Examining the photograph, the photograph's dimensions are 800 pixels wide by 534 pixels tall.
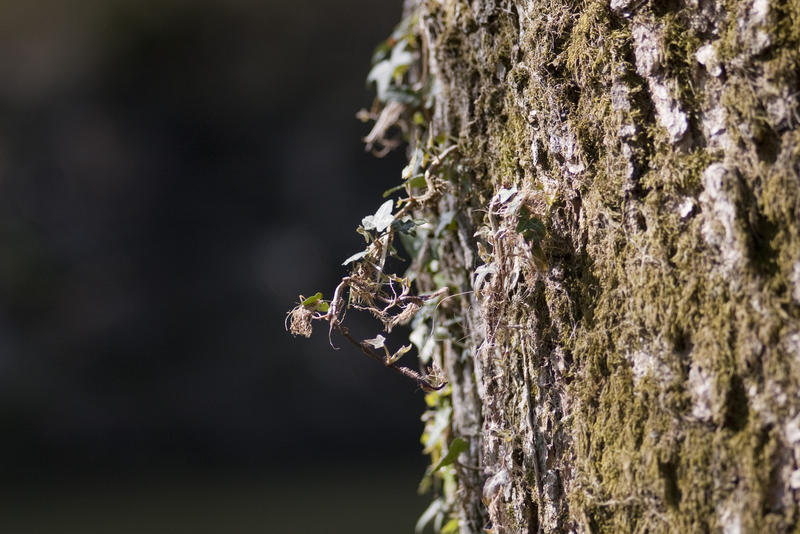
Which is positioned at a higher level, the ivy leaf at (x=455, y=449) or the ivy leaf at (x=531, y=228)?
the ivy leaf at (x=531, y=228)

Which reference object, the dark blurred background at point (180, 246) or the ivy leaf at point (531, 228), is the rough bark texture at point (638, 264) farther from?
the dark blurred background at point (180, 246)

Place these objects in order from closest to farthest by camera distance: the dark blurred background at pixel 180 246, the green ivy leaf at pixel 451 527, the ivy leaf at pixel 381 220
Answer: the ivy leaf at pixel 381 220, the green ivy leaf at pixel 451 527, the dark blurred background at pixel 180 246

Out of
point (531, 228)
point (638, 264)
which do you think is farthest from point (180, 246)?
point (638, 264)

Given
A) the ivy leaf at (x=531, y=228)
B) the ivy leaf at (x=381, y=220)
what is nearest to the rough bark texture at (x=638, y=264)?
the ivy leaf at (x=531, y=228)

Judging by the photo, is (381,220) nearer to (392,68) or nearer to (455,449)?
(455,449)

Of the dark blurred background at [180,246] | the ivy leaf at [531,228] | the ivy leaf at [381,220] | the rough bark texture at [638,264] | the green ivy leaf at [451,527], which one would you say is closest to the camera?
the rough bark texture at [638,264]

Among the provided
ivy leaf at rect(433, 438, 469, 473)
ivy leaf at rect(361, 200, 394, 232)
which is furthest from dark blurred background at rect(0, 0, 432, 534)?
ivy leaf at rect(361, 200, 394, 232)

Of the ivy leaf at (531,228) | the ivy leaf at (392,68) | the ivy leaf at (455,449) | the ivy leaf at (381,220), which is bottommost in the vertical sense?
the ivy leaf at (455,449)

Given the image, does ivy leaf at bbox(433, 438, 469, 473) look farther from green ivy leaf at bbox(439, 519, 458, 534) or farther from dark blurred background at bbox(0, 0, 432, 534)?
dark blurred background at bbox(0, 0, 432, 534)
